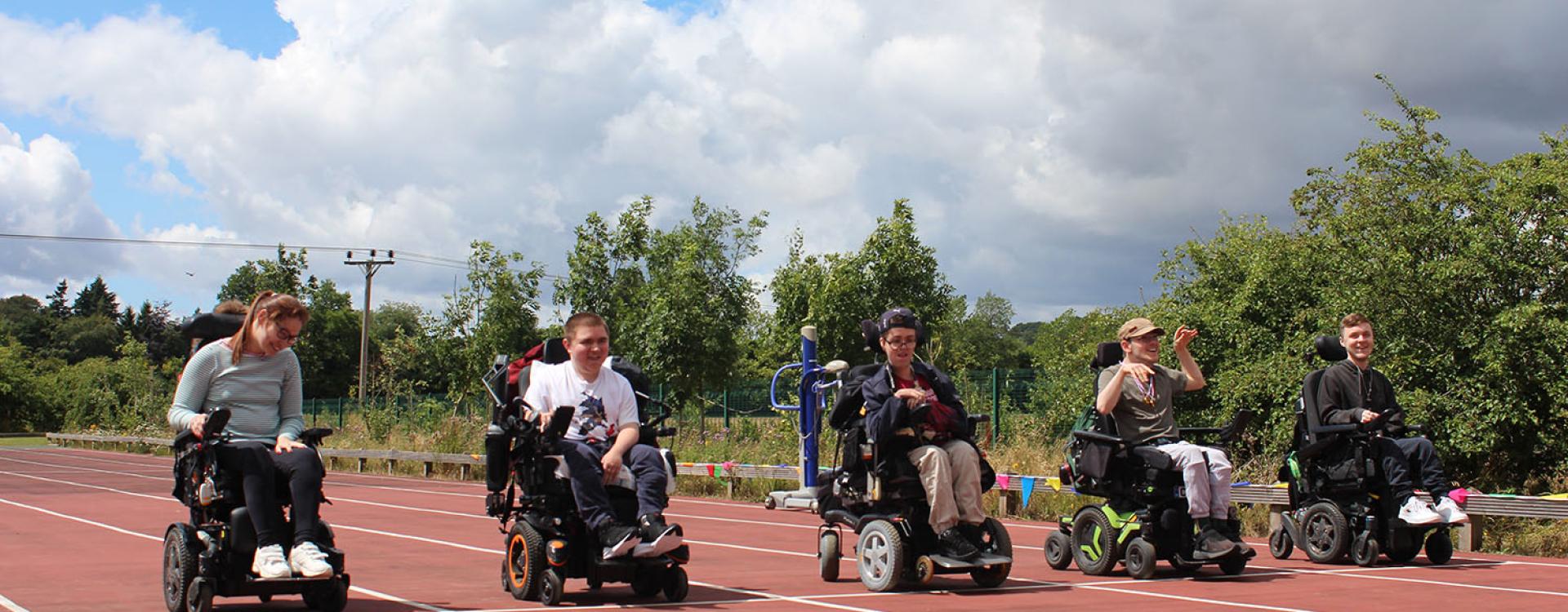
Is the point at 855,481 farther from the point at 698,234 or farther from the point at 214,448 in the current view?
the point at 698,234

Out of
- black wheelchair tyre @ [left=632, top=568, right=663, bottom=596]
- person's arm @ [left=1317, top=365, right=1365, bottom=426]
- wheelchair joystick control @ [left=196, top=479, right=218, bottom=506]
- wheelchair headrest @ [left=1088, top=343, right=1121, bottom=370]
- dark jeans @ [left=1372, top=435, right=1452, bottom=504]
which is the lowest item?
black wheelchair tyre @ [left=632, top=568, right=663, bottom=596]

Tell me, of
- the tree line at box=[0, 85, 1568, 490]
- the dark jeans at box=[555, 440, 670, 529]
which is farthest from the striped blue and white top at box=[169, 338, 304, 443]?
the tree line at box=[0, 85, 1568, 490]

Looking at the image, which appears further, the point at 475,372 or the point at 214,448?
the point at 475,372

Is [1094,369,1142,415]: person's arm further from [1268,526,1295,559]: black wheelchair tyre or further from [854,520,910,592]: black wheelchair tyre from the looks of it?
[1268,526,1295,559]: black wheelchair tyre

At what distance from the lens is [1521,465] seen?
48.5 feet

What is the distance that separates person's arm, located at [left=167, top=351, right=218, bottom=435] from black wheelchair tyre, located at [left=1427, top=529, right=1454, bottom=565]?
795cm

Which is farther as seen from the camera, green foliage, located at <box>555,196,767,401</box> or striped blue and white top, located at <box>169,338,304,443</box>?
green foliage, located at <box>555,196,767,401</box>

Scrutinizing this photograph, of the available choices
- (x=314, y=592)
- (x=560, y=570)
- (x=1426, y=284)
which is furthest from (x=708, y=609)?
(x=1426, y=284)

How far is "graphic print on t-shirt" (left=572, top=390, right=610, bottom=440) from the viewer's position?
7707mm

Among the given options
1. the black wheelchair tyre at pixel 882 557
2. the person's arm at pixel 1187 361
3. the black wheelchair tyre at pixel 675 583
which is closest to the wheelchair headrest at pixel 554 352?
the black wheelchair tyre at pixel 675 583

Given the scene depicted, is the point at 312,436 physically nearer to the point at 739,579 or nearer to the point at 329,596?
the point at 329,596

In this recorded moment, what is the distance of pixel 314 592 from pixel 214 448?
0.83 m

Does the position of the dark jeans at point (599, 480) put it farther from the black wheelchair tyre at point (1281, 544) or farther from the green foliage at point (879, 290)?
the green foliage at point (879, 290)

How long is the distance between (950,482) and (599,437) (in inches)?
76.5
